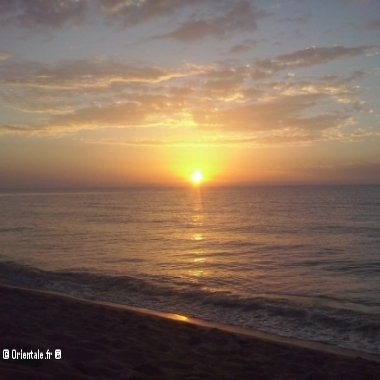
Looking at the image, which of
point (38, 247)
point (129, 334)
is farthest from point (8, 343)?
point (38, 247)

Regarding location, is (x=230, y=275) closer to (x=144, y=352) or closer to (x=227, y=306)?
(x=227, y=306)

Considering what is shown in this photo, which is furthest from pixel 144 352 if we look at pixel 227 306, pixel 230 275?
pixel 230 275

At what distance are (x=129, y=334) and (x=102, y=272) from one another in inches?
405

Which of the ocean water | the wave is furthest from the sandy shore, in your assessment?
the ocean water

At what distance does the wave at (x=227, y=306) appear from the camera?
1173 cm

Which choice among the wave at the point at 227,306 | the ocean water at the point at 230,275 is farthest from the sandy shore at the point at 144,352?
the ocean water at the point at 230,275

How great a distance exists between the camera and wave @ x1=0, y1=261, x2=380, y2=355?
1173 cm

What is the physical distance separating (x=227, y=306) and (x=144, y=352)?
245 inches

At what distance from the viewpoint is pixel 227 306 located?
47.4 feet

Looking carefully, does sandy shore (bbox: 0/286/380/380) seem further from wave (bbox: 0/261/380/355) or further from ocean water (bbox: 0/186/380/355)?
ocean water (bbox: 0/186/380/355)

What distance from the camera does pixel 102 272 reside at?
65.6ft

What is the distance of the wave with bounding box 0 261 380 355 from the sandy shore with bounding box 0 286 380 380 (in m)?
1.78

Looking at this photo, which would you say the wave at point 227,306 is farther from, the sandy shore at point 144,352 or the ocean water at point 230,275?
the sandy shore at point 144,352

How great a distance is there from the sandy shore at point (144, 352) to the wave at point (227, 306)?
1.78 metres
